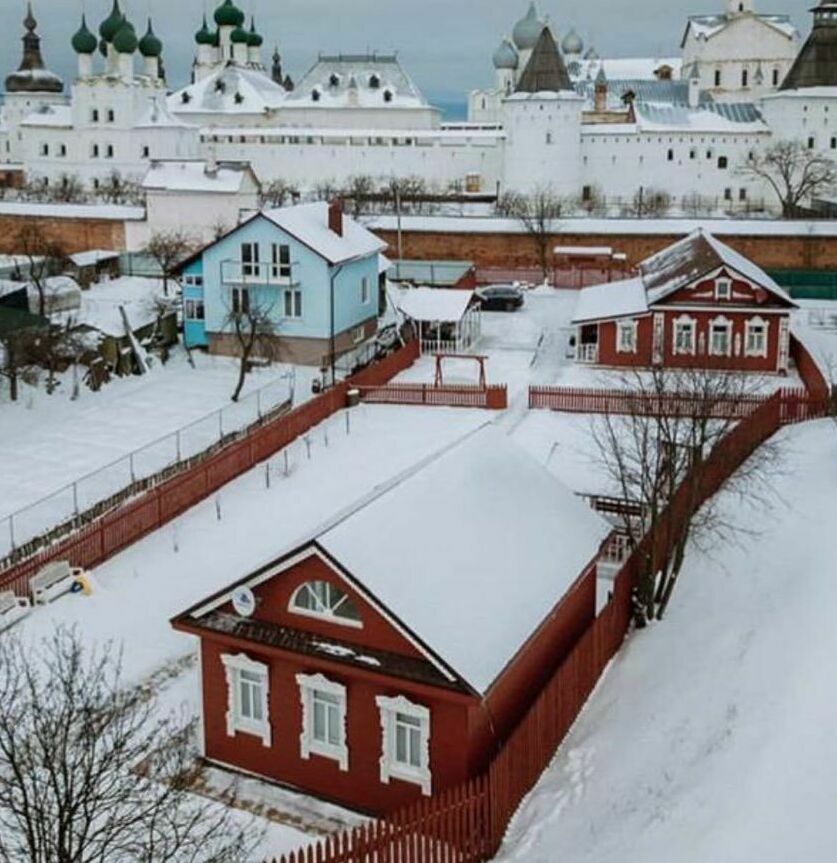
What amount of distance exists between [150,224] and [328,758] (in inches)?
1563

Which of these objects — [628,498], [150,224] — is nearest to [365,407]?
[628,498]

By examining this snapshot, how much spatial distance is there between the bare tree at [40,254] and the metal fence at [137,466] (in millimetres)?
7302

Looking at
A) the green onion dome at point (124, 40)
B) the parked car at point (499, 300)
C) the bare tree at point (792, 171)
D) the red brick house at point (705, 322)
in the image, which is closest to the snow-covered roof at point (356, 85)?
the green onion dome at point (124, 40)

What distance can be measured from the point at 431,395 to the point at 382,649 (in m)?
16.1

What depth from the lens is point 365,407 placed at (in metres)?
25.8

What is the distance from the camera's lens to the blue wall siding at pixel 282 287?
98.6 feet

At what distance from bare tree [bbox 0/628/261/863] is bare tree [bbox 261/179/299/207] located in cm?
4379

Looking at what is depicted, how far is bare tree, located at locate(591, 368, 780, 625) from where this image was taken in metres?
14.4

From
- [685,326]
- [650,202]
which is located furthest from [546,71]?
[685,326]

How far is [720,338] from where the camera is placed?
94.1 feet

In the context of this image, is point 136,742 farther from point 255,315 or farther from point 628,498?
point 255,315

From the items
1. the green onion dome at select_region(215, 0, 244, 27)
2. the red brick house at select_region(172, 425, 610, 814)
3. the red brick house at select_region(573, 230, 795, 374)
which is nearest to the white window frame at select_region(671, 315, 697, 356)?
the red brick house at select_region(573, 230, 795, 374)

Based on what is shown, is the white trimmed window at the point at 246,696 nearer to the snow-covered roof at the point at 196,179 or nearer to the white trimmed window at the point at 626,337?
the white trimmed window at the point at 626,337

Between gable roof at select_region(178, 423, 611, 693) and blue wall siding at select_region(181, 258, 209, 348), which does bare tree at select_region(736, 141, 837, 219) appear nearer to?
blue wall siding at select_region(181, 258, 209, 348)
